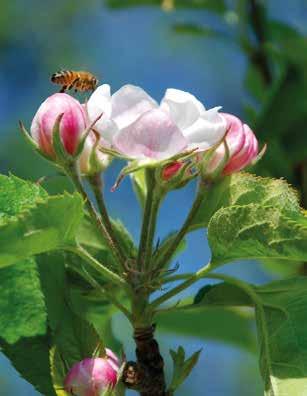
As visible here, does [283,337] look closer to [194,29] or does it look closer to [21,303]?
[21,303]

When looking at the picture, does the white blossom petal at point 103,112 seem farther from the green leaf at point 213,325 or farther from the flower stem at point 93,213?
the green leaf at point 213,325

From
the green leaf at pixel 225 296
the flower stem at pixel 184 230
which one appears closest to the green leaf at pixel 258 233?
the flower stem at pixel 184 230

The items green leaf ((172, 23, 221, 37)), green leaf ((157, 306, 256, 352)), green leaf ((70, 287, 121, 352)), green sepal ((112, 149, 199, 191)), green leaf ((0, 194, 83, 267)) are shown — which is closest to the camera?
green leaf ((0, 194, 83, 267))

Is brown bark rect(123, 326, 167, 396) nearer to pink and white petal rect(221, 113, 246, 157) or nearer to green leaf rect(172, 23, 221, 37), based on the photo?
pink and white petal rect(221, 113, 246, 157)

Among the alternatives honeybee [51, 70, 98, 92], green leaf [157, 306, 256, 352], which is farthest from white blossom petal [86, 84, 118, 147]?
green leaf [157, 306, 256, 352]

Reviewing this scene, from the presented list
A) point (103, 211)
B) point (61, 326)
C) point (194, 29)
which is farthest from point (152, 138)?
point (194, 29)
